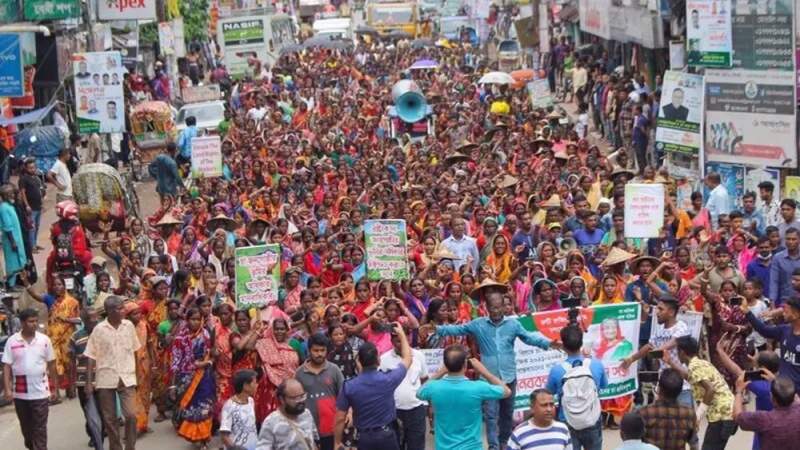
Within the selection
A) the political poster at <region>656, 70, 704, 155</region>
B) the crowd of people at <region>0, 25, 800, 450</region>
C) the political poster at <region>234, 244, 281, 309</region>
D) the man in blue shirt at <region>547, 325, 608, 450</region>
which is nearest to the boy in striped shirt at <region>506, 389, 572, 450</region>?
the crowd of people at <region>0, 25, 800, 450</region>

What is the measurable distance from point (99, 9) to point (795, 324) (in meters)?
25.4

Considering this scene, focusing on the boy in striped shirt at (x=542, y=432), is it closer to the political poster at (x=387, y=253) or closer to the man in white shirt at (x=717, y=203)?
the political poster at (x=387, y=253)

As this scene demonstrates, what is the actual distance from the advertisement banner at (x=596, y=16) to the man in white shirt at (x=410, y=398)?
25485 millimetres

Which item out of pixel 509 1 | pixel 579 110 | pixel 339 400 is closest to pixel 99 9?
pixel 579 110

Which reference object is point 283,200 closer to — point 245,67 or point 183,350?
point 183,350

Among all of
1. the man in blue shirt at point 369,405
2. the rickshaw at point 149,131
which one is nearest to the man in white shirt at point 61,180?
the rickshaw at point 149,131

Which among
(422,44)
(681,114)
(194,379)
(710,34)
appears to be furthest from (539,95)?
(422,44)

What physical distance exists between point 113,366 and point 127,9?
2242cm

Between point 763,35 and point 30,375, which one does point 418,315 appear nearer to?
point 30,375

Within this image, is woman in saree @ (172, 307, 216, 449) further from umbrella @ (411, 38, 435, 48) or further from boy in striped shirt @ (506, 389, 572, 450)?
umbrella @ (411, 38, 435, 48)

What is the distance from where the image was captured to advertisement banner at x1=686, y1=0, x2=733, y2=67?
22812 millimetres

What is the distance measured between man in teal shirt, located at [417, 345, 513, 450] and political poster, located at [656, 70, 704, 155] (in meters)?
13.7

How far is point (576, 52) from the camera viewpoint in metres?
44.0

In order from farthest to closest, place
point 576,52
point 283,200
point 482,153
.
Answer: point 576,52 < point 482,153 < point 283,200
